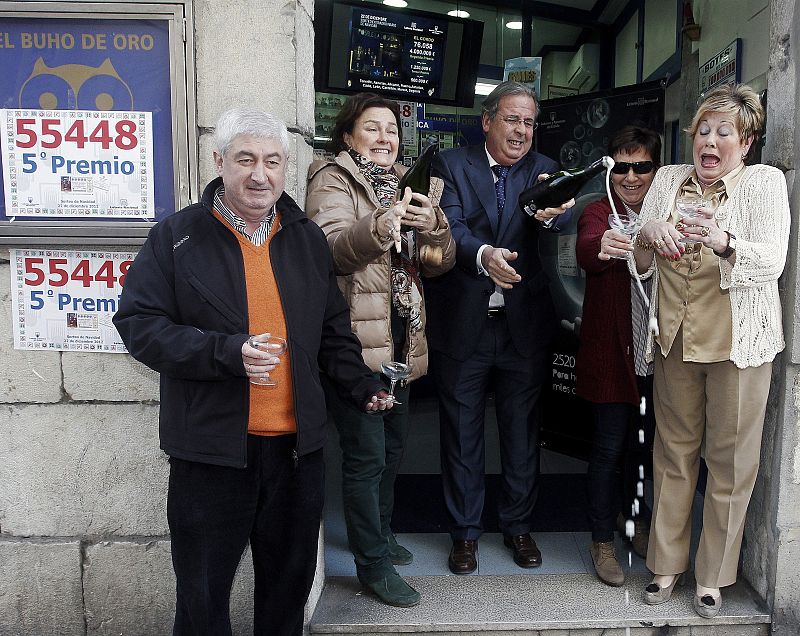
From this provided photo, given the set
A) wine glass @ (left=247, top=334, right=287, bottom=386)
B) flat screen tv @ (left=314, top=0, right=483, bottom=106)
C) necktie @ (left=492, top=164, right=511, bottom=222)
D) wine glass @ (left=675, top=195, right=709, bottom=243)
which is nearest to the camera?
wine glass @ (left=247, top=334, right=287, bottom=386)

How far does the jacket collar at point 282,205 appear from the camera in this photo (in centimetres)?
233

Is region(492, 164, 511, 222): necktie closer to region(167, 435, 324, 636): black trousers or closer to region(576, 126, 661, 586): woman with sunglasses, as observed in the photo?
region(576, 126, 661, 586): woman with sunglasses

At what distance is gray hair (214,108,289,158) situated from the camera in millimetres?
2260

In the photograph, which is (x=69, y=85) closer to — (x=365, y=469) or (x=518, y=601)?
(x=365, y=469)

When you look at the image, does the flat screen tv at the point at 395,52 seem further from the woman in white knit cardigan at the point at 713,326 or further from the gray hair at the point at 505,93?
the woman in white knit cardigan at the point at 713,326

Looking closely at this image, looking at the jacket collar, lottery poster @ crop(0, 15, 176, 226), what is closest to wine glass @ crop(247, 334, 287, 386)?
the jacket collar

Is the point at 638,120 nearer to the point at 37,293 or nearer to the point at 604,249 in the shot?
the point at 604,249

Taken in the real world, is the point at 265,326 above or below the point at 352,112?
below

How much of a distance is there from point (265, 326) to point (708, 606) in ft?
7.03

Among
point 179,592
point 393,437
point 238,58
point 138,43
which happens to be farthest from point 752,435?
point 138,43

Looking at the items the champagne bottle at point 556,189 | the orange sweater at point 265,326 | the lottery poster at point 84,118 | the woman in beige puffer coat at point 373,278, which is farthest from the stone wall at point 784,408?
the lottery poster at point 84,118

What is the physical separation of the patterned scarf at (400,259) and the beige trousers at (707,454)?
40.7 inches

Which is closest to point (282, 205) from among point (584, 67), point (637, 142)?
point (637, 142)

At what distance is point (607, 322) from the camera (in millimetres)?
3373
